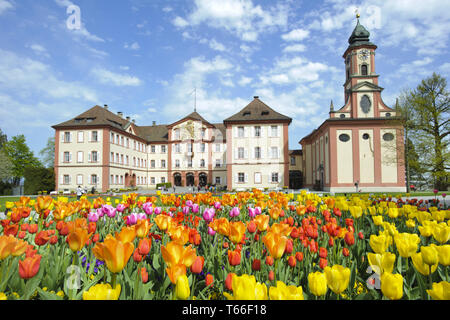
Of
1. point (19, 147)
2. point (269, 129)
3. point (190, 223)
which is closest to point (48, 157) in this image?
point (19, 147)

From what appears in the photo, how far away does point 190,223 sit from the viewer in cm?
381

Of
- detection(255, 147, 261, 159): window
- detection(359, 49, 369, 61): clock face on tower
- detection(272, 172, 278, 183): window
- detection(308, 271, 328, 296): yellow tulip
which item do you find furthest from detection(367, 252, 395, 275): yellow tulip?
detection(359, 49, 369, 61): clock face on tower

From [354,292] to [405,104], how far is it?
3029cm

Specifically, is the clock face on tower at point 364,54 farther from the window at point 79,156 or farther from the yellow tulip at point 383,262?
the window at point 79,156

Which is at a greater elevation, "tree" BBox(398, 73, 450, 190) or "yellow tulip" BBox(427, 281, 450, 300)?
"tree" BBox(398, 73, 450, 190)

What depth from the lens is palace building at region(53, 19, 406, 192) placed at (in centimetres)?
3091

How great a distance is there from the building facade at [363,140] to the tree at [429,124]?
357 cm

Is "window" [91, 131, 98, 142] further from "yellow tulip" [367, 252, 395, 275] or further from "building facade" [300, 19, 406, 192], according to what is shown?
"yellow tulip" [367, 252, 395, 275]

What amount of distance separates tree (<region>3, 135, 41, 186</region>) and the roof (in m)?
42.9

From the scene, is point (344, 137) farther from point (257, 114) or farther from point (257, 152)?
point (257, 114)

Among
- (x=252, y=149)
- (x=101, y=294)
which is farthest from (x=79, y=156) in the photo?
(x=101, y=294)

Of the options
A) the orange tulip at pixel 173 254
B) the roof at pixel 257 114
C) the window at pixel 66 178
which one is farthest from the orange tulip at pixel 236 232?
the window at pixel 66 178

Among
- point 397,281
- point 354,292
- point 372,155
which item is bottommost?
point 354,292
